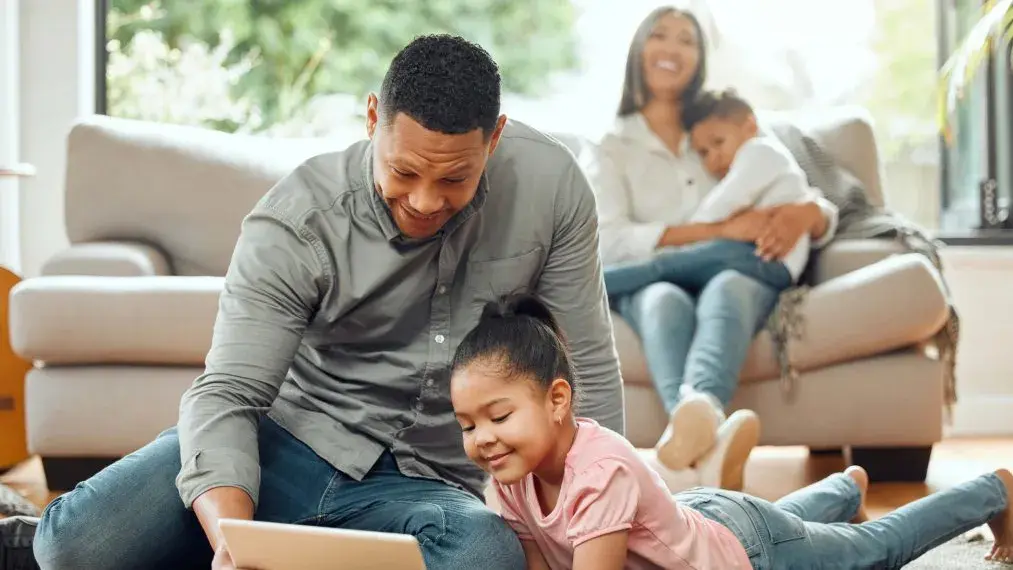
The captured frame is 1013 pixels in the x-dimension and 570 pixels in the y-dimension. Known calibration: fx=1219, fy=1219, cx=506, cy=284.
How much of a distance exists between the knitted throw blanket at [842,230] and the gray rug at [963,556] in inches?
29.7

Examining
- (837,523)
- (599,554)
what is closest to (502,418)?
(599,554)

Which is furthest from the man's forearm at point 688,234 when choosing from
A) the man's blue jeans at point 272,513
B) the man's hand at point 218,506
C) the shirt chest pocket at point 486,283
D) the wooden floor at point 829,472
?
the man's hand at point 218,506

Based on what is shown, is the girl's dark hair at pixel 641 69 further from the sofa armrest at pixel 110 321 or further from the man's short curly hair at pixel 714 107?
the sofa armrest at pixel 110 321

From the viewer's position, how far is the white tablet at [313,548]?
1208 millimetres

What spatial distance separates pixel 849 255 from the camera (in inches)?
121

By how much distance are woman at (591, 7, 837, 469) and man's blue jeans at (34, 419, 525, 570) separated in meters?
0.98

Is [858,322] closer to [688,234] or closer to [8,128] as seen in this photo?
[688,234]

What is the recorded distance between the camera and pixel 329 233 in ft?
5.17

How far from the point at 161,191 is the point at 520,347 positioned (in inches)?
79.7

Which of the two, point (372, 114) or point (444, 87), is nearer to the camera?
point (444, 87)

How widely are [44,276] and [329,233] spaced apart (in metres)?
1.55

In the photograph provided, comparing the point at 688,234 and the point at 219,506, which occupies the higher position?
the point at 688,234

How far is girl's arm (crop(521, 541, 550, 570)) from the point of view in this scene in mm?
1565

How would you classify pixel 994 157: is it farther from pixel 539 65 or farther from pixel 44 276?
pixel 44 276
